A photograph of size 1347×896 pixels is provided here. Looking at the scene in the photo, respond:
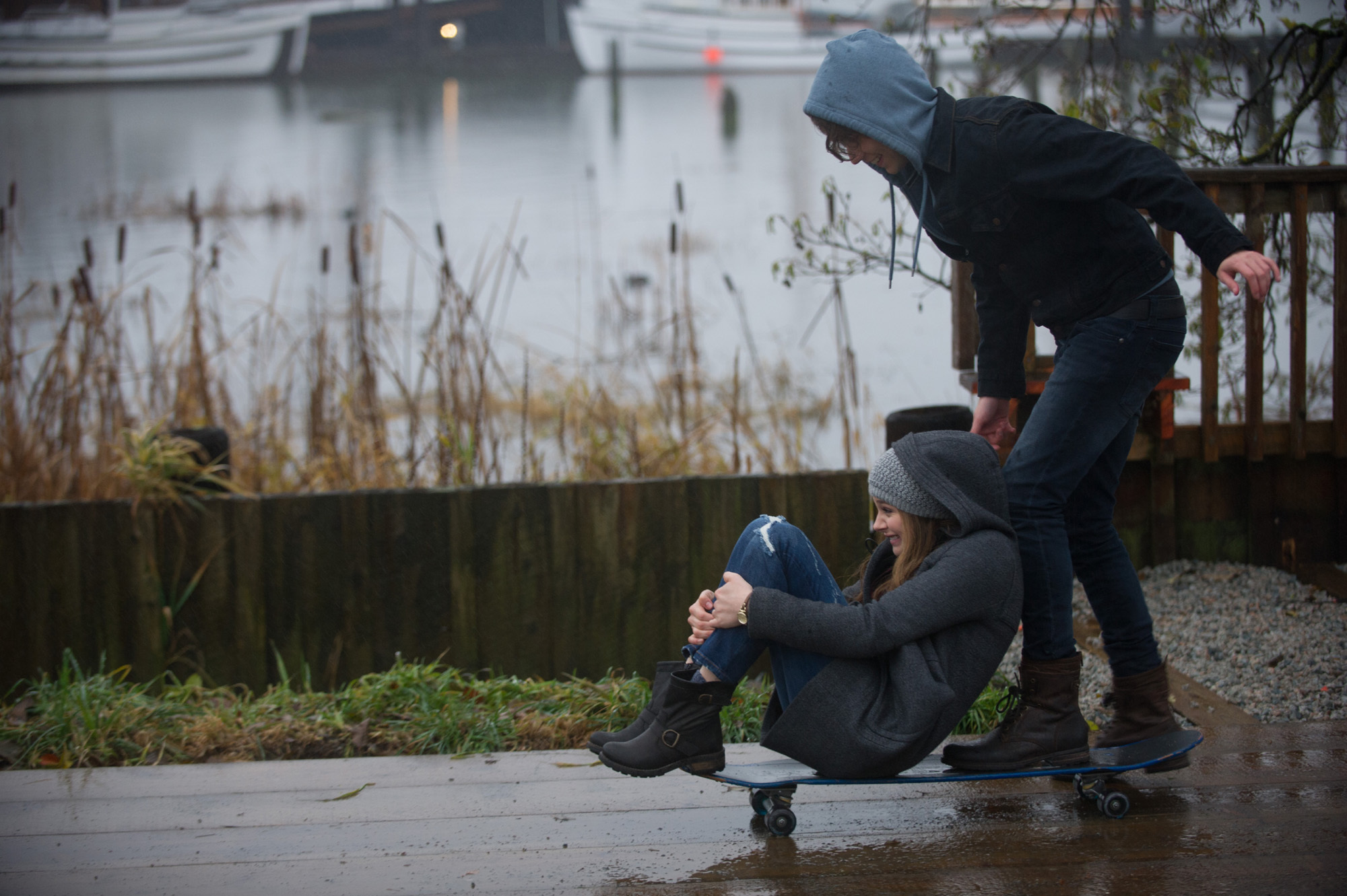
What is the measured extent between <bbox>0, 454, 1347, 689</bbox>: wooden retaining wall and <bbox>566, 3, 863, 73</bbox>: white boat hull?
424 cm

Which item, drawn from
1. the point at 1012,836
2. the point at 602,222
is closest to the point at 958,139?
the point at 1012,836

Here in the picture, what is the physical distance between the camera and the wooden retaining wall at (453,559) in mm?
3158

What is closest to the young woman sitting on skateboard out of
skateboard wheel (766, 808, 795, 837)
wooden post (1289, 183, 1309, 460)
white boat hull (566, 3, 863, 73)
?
skateboard wheel (766, 808, 795, 837)

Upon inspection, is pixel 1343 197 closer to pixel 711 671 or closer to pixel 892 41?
pixel 892 41

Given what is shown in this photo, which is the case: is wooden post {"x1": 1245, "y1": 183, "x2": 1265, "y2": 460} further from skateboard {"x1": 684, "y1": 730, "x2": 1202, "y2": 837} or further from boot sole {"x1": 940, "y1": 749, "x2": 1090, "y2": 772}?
boot sole {"x1": 940, "y1": 749, "x2": 1090, "y2": 772}

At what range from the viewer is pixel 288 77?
6754mm

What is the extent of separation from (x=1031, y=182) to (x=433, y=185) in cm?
557

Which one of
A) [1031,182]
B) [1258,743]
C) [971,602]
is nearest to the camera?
[971,602]

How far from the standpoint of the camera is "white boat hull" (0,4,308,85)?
656 cm

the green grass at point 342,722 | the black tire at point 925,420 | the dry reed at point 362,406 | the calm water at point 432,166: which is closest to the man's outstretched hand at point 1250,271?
the green grass at point 342,722

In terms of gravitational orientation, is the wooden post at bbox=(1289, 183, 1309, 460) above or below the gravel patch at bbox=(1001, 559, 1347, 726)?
above

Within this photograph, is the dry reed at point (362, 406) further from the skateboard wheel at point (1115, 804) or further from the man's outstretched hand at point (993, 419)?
the skateboard wheel at point (1115, 804)

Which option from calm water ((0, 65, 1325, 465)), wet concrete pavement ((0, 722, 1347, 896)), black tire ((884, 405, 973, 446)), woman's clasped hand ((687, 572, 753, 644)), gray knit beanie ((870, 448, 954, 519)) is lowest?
wet concrete pavement ((0, 722, 1347, 896))

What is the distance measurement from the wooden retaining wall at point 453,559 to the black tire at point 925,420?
0.27 metres
